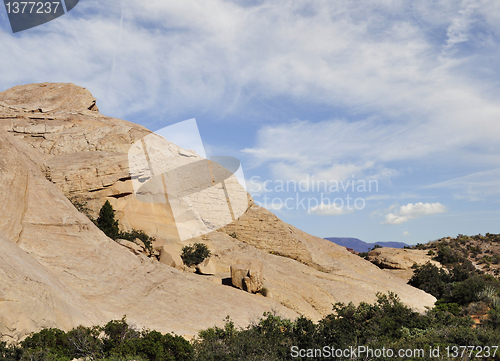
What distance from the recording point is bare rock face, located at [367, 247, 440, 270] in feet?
137

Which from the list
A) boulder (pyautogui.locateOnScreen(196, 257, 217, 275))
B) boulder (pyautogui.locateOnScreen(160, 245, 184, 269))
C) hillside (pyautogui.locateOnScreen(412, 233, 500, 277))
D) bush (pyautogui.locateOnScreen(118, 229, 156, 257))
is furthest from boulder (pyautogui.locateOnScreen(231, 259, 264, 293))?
hillside (pyautogui.locateOnScreen(412, 233, 500, 277))

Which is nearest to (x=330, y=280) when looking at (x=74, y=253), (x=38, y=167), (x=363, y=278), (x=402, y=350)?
(x=363, y=278)

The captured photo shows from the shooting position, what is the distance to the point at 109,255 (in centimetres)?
1714

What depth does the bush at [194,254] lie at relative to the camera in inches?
1001

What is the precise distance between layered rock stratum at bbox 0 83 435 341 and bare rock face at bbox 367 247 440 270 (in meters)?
7.92

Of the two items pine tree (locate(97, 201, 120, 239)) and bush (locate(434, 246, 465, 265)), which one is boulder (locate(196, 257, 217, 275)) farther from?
bush (locate(434, 246, 465, 265))

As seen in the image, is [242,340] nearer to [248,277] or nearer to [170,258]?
[248,277]

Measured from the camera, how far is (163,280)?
17.7 m

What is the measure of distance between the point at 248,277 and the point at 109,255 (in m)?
7.61

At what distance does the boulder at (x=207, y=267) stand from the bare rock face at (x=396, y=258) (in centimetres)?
2604

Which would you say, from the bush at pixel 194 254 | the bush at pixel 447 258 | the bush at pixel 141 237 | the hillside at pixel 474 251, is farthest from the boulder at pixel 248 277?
the hillside at pixel 474 251

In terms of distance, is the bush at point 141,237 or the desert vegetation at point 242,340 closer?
the desert vegetation at point 242,340

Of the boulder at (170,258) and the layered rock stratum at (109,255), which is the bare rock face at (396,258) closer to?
the layered rock stratum at (109,255)

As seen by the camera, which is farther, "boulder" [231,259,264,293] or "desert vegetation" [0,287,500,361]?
"boulder" [231,259,264,293]
